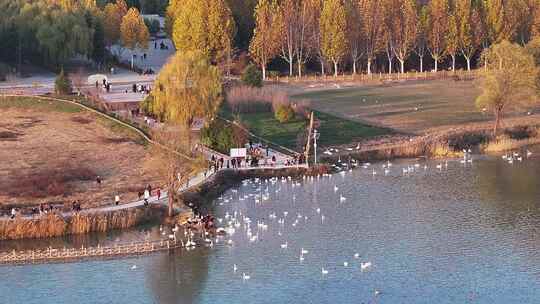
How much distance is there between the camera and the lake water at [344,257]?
33.8m

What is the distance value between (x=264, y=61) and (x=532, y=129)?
28797 mm

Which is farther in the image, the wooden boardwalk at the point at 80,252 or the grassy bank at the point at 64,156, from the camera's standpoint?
the grassy bank at the point at 64,156

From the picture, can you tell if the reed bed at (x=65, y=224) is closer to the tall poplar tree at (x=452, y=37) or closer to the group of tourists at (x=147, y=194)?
the group of tourists at (x=147, y=194)

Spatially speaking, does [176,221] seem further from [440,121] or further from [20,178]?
[440,121]

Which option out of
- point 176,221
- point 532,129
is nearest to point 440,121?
point 532,129

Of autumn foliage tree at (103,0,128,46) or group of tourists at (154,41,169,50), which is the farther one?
group of tourists at (154,41,169,50)

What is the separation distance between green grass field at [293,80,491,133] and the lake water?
49.1ft

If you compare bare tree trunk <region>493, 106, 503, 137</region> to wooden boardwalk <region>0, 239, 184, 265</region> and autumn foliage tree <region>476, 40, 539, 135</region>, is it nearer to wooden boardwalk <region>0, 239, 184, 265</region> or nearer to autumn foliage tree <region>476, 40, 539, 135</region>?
autumn foliage tree <region>476, 40, 539, 135</region>

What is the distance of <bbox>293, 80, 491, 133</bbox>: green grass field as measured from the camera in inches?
2490

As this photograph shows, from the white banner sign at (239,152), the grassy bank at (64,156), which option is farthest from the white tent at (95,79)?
the white banner sign at (239,152)

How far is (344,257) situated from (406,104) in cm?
3388

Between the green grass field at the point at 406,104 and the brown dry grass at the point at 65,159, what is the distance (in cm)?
1526

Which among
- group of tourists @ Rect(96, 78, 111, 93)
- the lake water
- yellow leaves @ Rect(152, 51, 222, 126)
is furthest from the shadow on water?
group of tourists @ Rect(96, 78, 111, 93)

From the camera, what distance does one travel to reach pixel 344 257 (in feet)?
122
